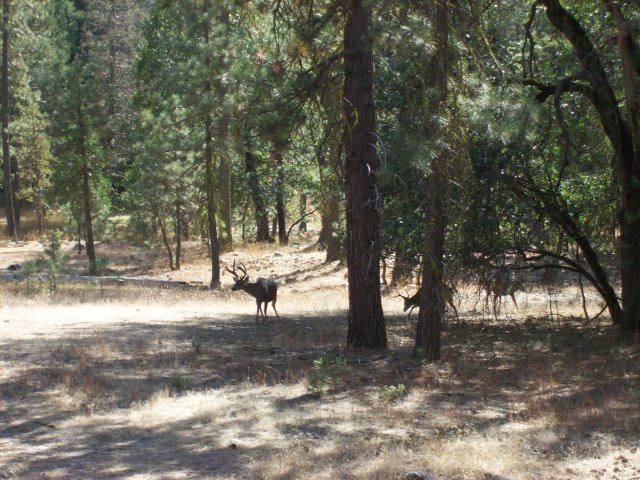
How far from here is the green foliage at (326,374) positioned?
1059 centimetres

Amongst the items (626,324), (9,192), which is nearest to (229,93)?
(626,324)

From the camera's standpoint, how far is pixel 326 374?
10.9 metres

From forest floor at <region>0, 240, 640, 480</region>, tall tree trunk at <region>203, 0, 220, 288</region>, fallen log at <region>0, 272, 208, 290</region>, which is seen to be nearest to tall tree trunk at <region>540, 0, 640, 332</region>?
forest floor at <region>0, 240, 640, 480</region>

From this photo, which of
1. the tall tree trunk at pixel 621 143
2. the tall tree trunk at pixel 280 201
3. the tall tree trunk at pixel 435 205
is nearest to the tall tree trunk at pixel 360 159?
the tall tree trunk at pixel 435 205

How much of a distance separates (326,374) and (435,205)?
280cm

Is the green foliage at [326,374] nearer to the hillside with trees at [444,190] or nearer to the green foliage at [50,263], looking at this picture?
the hillside with trees at [444,190]

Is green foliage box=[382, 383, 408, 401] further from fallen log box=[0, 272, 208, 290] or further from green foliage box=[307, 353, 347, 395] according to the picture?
fallen log box=[0, 272, 208, 290]

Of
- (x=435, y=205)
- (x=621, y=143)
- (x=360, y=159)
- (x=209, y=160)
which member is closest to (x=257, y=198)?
(x=209, y=160)

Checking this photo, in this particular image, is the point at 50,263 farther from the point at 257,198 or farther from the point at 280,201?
the point at 280,201

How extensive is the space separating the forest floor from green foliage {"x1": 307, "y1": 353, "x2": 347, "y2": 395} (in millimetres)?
35

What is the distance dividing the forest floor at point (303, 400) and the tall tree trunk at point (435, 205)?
1.69ft

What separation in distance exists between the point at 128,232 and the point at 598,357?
109 ft

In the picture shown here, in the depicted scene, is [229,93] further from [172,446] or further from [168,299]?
[172,446]

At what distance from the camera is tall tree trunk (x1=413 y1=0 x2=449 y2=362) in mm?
10984
